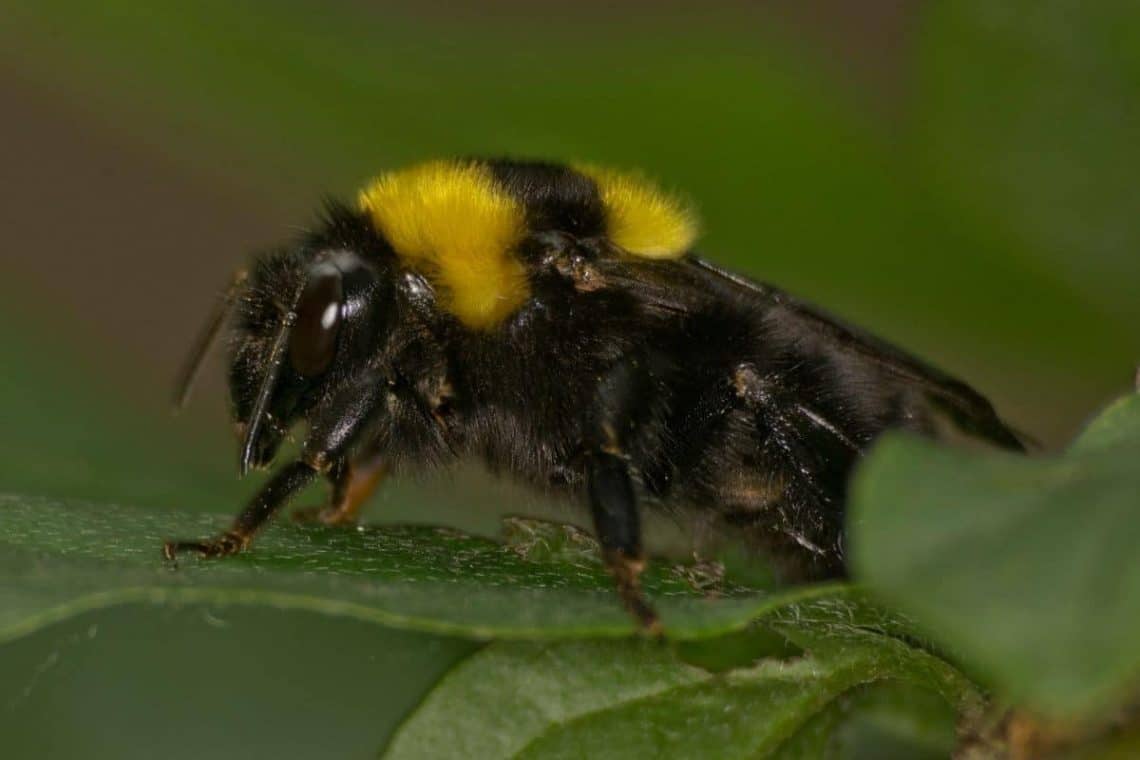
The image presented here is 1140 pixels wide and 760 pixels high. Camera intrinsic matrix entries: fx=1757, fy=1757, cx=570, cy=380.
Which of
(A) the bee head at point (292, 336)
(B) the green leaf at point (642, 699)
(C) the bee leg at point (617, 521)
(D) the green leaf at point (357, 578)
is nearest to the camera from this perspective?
(D) the green leaf at point (357, 578)

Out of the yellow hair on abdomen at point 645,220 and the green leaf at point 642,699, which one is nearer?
the green leaf at point 642,699

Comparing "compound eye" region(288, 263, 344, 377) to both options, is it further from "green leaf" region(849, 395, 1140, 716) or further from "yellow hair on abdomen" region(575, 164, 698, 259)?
"green leaf" region(849, 395, 1140, 716)

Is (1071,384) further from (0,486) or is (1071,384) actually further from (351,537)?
(0,486)

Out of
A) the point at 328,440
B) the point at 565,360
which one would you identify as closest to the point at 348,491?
the point at 328,440

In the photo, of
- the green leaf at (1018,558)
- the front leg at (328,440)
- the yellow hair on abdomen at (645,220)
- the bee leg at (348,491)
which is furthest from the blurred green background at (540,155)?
the green leaf at (1018,558)

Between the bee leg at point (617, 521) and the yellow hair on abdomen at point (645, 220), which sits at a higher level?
the yellow hair on abdomen at point (645, 220)

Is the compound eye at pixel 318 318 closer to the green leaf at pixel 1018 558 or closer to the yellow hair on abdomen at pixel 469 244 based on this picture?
the yellow hair on abdomen at pixel 469 244
